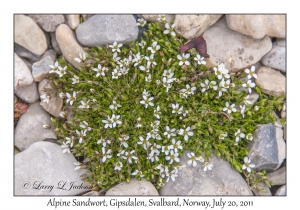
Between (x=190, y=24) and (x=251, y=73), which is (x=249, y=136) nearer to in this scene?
(x=251, y=73)

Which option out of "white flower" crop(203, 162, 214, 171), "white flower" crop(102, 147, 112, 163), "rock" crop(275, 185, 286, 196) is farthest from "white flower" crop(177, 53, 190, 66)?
"rock" crop(275, 185, 286, 196)

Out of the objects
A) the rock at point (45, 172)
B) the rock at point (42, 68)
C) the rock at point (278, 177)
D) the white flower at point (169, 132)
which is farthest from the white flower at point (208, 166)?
the rock at point (42, 68)

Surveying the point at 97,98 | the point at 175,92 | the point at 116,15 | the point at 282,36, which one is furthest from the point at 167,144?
the point at 282,36

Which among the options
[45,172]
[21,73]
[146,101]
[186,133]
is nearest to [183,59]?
[146,101]

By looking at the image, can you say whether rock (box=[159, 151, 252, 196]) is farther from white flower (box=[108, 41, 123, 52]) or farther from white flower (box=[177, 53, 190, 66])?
white flower (box=[108, 41, 123, 52])

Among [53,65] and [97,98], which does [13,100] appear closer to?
[53,65]

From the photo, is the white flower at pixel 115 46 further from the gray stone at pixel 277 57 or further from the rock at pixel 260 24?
the gray stone at pixel 277 57
